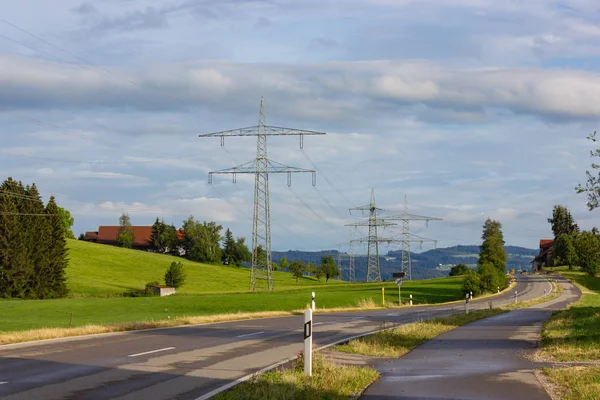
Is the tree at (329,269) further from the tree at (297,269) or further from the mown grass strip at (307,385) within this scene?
the mown grass strip at (307,385)

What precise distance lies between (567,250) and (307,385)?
157 meters

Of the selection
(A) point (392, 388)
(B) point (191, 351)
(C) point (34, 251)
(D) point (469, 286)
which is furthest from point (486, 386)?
(C) point (34, 251)

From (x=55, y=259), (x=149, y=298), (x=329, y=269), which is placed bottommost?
(x=149, y=298)

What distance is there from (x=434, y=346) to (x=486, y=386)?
359 inches

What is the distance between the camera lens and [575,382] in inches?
526

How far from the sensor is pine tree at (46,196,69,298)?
96500 millimetres

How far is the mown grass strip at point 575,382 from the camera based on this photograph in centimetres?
1202

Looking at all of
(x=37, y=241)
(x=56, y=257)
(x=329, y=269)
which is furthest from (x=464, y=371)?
(x=329, y=269)

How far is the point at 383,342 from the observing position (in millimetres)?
22500

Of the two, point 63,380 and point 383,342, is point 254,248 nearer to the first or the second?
point 383,342

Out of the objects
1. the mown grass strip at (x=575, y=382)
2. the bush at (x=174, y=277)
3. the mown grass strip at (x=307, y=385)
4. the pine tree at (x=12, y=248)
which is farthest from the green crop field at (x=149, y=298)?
the mown grass strip at (x=575, y=382)

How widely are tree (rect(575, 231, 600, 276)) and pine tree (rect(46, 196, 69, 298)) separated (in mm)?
86979

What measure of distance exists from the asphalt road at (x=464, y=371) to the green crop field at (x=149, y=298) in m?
19.8

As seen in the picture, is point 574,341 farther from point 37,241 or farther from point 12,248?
point 37,241
